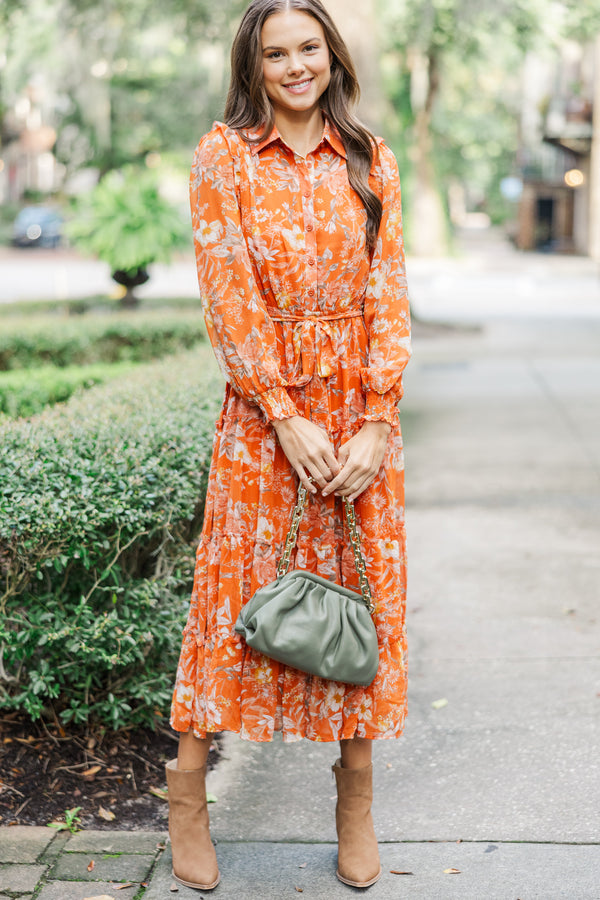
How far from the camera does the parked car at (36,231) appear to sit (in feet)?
136

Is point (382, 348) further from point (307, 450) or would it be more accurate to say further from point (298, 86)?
point (298, 86)

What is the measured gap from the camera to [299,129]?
2.44 metres

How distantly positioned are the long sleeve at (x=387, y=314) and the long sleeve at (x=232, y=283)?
0.20 metres

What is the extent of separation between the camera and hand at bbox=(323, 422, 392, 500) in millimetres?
2346

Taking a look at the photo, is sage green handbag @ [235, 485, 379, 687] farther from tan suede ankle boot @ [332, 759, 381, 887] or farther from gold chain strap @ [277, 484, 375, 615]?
tan suede ankle boot @ [332, 759, 381, 887]

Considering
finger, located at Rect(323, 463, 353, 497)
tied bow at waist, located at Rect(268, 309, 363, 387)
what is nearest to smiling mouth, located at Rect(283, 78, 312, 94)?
tied bow at waist, located at Rect(268, 309, 363, 387)

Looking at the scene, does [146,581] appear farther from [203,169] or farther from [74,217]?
[74,217]

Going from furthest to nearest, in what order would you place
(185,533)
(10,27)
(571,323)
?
(571,323) < (10,27) < (185,533)

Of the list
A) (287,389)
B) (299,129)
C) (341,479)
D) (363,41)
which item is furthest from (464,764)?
(363,41)

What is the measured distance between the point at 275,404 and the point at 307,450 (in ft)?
0.41

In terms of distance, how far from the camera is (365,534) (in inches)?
95.9

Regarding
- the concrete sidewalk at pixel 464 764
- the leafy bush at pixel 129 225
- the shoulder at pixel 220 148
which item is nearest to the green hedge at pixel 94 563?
the concrete sidewalk at pixel 464 764

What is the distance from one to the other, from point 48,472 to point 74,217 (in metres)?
8.09

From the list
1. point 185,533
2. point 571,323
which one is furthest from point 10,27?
point 185,533
